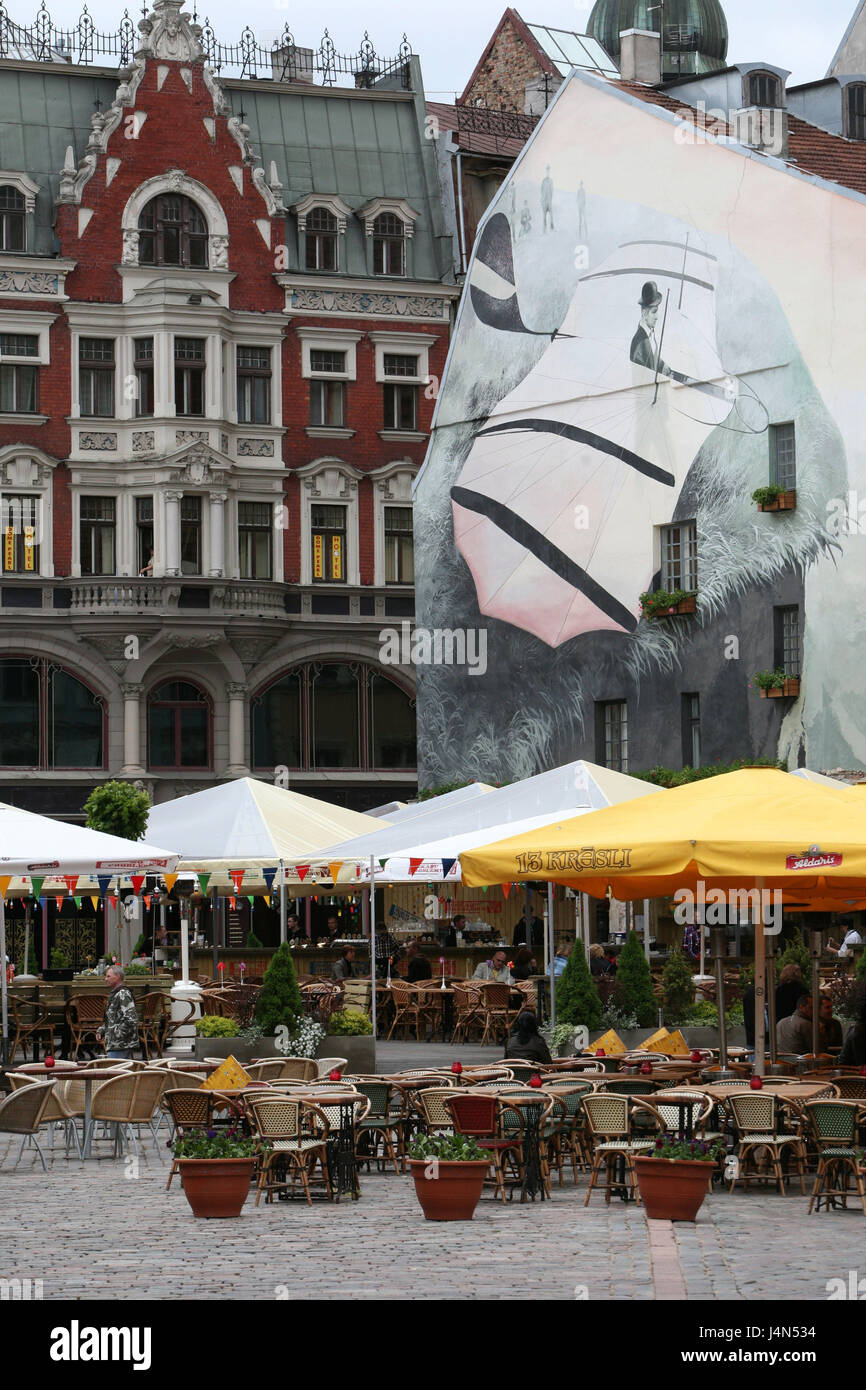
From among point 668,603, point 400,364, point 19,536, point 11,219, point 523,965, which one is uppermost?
point 11,219

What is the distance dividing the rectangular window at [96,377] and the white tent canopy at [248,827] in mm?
19320

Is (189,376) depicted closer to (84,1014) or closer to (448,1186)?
(84,1014)

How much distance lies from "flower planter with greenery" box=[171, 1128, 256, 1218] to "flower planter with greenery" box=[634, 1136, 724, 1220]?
2917 millimetres

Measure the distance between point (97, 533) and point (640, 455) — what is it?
1417cm

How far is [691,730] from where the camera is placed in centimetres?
4253

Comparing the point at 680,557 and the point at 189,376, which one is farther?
the point at 189,376

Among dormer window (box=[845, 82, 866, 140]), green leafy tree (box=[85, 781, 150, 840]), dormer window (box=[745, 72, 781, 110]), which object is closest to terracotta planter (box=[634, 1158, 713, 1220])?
green leafy tree (box=[85, 781, 150, 840])

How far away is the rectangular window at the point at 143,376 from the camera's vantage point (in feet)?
168

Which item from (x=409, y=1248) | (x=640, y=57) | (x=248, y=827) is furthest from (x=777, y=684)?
(x=409, y=1248)

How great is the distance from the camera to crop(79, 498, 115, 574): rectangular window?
50969 mm

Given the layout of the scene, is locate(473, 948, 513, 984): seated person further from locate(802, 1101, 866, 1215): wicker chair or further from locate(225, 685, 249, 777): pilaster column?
locate(802, 1101, 866, 1215): wicker chair

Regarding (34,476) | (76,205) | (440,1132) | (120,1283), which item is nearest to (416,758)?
(34,476)
